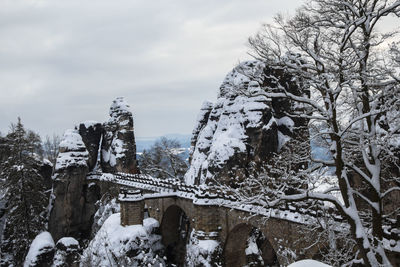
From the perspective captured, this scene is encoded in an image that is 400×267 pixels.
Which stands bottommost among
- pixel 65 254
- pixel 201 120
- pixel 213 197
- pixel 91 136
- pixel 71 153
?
pixel 65 254

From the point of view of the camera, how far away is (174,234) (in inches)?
1113

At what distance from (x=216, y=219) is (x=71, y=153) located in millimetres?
22601

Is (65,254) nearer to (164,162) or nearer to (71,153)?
(71,153)

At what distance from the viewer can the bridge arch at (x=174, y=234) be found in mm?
27653

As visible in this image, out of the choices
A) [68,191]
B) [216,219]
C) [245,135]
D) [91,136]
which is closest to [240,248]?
[216,219]

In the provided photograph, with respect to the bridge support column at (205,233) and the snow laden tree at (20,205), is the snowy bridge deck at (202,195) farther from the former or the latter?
the snow laden tree at (20,205)

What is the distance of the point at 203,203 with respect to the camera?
69.8ft

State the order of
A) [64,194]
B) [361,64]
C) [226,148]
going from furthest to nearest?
[64,194]
[226,148]
[361,64]

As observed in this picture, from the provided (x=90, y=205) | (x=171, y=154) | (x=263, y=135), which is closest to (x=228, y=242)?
(x=263, y=135)

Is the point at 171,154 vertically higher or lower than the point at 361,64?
lower

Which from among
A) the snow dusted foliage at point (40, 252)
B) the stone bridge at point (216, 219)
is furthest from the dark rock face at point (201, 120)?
the snow dusted foliage at point (40, 252)

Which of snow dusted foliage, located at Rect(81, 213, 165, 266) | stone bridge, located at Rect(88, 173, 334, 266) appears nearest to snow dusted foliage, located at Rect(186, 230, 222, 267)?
stone bridge, located at Rect(88, 173, 334, 266)

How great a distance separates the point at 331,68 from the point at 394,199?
10643 millimetres

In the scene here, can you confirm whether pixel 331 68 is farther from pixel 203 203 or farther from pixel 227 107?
pixel 227 107
